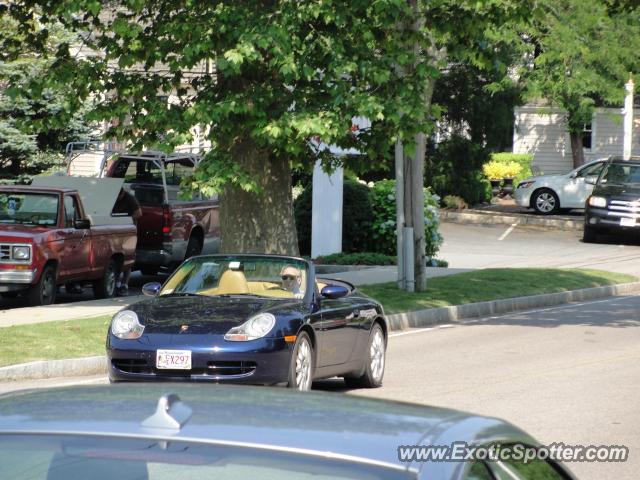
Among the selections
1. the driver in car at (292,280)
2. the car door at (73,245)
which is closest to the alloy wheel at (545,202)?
the car door at (73,245)

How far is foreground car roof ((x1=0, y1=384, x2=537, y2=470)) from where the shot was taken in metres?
2.93

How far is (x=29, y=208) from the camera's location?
20031 mm

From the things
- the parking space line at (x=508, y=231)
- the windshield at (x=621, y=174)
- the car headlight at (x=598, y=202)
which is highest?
the windshield at (x=621, y=174)

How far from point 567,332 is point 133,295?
7.99 m

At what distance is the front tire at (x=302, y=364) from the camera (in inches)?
428

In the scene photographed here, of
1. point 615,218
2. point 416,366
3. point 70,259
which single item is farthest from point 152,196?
point 615,218

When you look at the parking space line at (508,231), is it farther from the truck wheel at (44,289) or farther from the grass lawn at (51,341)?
the grass lawn at (51,341)

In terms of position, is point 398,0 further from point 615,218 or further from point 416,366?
point 615,218

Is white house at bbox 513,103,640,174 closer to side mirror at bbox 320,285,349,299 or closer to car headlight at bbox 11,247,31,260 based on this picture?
car headlight at bbox 11,247,31,260

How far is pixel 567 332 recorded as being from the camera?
18.2 meters

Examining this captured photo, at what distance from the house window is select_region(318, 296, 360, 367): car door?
41438 millimetres

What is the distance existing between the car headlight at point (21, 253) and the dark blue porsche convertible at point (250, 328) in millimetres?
6907

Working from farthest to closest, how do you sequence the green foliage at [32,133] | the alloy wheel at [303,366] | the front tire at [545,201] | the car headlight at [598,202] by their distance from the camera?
1. the front tire at [545,201]
2. the car headlight at [598,202]
3. the green foliage at [32,133]
4. the alloy wheel at [303,366]

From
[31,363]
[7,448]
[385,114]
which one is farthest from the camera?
[385,114]
